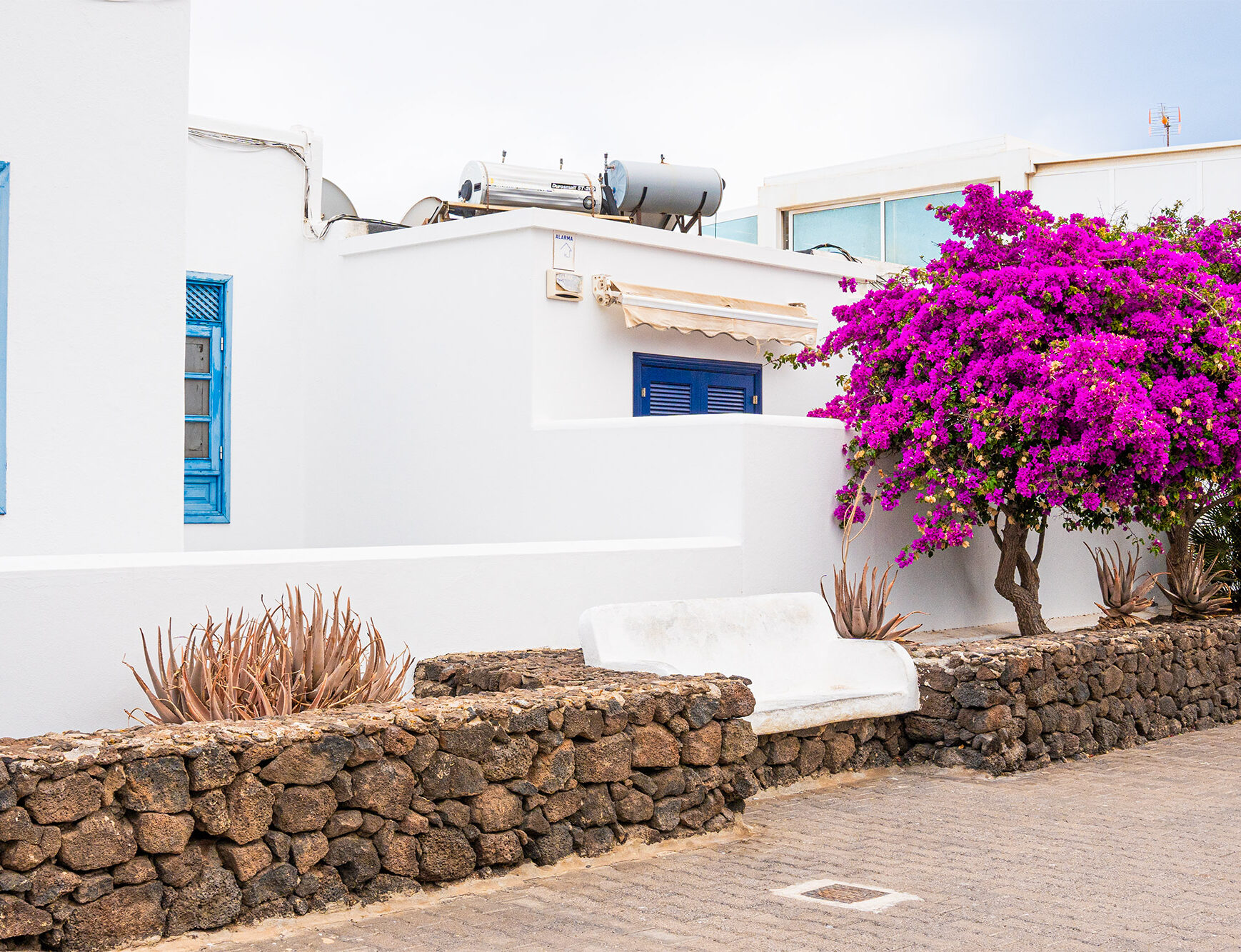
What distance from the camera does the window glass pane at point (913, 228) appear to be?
860 inches

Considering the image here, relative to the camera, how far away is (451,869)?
523 centimetres

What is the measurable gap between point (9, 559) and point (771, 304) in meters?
7.93

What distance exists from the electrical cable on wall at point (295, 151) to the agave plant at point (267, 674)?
695 centimetres

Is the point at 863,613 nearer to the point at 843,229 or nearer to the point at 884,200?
the point at 884,200

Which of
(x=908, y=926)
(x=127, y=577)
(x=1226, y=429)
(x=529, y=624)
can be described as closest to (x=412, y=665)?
(x=529, y=624)

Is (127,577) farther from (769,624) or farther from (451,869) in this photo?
(769,624)

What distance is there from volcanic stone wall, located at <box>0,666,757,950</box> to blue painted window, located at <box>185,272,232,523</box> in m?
6.70

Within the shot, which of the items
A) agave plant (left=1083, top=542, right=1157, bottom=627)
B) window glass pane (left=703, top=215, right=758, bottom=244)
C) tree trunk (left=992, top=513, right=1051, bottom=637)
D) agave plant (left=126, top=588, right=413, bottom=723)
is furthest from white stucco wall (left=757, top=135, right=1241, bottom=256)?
agave plant (left=126, top=588, right=413, bottom=723)

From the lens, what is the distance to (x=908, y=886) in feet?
18.0

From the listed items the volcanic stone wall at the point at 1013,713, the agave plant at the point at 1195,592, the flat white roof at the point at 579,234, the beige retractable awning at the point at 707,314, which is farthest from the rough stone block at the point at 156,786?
the agave plant at the point at 1195,592

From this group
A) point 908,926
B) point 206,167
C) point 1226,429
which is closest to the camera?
point 908,926

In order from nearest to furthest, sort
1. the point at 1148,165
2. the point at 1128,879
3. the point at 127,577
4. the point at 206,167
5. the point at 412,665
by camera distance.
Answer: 1. the point at 1128,879
2. the point at 127,577
3. the point at 412,665
4. the point at 206,167
5. the point at 1148,165

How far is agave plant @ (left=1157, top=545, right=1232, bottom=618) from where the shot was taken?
1128 cm

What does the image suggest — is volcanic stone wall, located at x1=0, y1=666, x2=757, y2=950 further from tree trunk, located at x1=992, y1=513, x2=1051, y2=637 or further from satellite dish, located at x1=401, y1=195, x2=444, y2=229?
satellite dish, located at x1=401, y1=195, x2=444, y2=229
